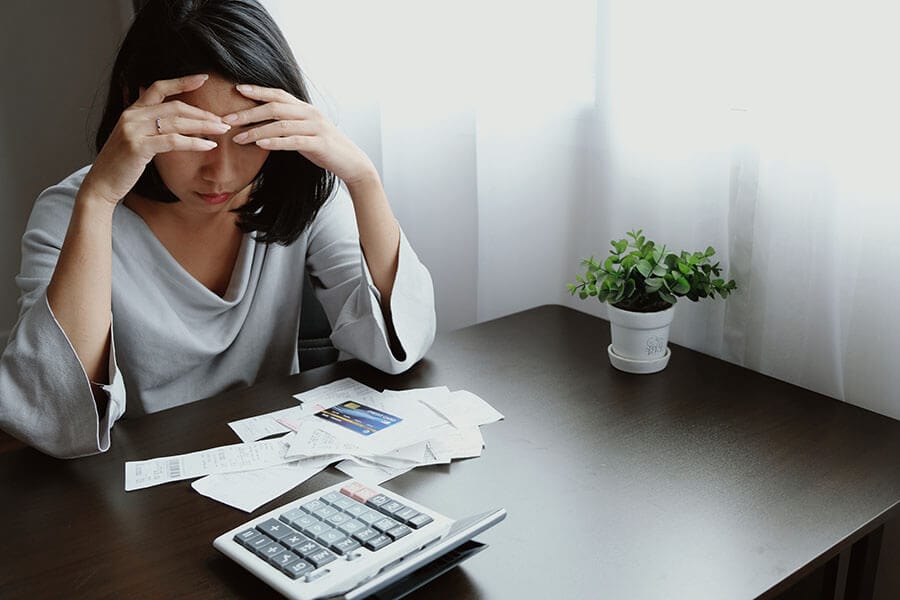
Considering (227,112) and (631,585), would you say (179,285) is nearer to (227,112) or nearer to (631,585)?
(227,112)

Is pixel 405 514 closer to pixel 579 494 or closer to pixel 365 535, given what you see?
pixel 365 535

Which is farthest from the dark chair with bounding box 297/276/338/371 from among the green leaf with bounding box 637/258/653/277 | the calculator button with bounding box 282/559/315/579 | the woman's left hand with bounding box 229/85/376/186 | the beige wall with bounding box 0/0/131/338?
the beige wall with bounding box 0/0/131/338

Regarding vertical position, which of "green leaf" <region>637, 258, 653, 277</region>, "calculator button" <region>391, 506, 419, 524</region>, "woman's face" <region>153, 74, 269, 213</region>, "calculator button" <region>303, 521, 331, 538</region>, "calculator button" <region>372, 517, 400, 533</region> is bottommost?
"calculator button" <region>303, 521, 331, 538</region>

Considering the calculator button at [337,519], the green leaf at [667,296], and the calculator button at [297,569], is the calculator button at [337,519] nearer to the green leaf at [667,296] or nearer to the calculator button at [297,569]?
the calculator button at [297,569]

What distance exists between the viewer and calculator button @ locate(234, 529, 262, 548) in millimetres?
868

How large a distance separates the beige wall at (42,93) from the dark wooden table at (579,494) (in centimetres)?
224

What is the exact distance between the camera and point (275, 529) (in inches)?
34.9

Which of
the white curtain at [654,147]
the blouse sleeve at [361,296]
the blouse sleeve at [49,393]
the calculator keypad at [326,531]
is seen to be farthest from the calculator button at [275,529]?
the white curtain at [654,147]

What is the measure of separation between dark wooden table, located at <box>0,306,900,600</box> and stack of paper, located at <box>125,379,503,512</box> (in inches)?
0.9

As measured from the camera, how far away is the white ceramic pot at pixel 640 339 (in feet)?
4.27

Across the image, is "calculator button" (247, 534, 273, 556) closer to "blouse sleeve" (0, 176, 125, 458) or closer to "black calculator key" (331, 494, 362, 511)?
"black calculator key" (331, 494, 362, 511)

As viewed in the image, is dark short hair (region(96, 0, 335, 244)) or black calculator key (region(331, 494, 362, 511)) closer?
black calculator key (region(331, 494, 362, 511))

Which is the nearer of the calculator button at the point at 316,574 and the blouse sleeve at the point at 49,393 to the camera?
the calculator button at the point at 316,574

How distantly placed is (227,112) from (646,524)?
73cm
